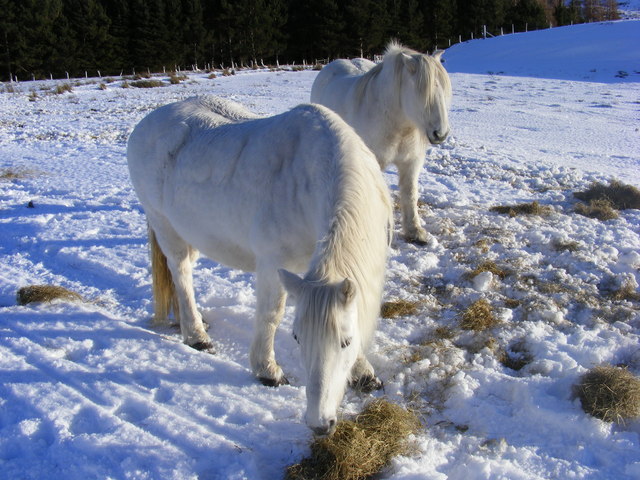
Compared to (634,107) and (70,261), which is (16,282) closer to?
(70,261)

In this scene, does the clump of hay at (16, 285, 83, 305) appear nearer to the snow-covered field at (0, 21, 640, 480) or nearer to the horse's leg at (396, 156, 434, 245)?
the snow-covered field at (0, 21, 640, 480)

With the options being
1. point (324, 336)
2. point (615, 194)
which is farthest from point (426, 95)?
point (324, 336)

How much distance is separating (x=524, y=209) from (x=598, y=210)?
0.77 metres

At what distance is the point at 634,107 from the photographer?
460 inches

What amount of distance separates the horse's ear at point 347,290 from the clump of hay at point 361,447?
2.86 ft

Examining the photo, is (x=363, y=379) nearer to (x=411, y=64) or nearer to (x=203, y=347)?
(x=203, y=347)

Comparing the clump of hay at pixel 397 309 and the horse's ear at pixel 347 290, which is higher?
the horse's ear at pixel 347 290

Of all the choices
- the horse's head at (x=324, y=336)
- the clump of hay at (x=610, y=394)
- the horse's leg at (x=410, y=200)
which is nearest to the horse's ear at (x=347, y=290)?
the horse's head at (x=324, y=336)

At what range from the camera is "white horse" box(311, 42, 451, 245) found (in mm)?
4410

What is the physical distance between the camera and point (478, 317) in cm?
349

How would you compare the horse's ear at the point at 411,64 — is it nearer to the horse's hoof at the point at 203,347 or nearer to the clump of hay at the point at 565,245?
the clump of hay at the point at 565,245

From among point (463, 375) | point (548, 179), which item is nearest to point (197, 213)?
point (463, 375)

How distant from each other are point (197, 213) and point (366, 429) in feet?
5.64

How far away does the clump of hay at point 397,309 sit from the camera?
3.62 m
